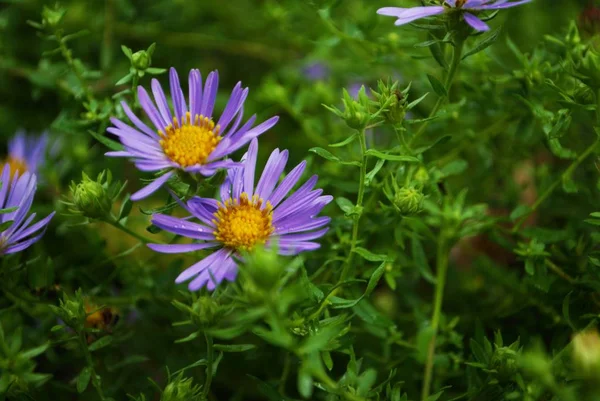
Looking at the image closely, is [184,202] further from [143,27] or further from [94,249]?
[143,27]

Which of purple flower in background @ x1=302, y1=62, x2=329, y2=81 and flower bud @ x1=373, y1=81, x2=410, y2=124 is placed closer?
flower bud @ x1=373, y1=81, x2=410, y2=124

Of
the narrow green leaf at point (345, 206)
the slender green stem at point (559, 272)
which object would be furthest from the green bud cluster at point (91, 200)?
the slender green stem at point (559, 272)

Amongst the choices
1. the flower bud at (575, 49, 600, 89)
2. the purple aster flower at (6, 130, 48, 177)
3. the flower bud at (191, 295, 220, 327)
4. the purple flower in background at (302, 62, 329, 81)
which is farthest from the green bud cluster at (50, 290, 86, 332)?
the purple flower in background at (302, 62, 329, 81)

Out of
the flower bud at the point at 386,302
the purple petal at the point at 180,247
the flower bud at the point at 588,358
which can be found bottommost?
the flower bud at the point at 386,302

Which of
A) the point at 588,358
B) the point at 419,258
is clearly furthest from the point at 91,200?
the point at 588,358

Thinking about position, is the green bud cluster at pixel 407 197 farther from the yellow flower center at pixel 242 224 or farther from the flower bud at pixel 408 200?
the yellow flower center at pixel 242 224

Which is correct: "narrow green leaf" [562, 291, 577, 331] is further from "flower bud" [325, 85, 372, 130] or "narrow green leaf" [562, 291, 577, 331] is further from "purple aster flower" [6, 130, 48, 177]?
"purple aster flower" [6, 130, 48, 177]
